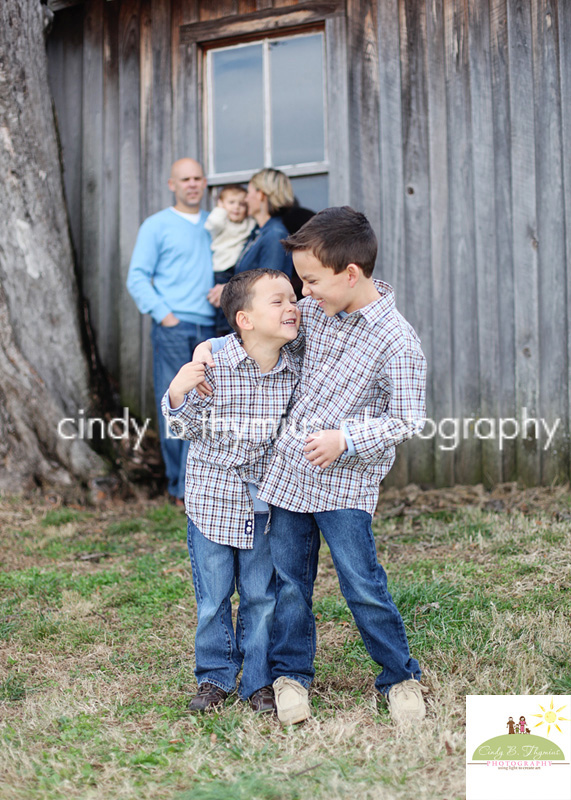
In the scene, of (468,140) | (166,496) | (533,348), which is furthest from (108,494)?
(468,140)

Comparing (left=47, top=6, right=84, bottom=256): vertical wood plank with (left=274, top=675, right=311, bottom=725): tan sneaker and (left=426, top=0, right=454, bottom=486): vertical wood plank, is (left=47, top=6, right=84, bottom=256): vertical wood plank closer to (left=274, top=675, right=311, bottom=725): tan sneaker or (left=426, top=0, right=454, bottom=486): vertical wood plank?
(left=426, top=0, right=454, bottom=486): vertical wood plank

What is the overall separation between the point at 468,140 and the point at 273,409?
3169 mm

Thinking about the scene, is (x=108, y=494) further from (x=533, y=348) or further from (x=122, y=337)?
(x=533, y=348)

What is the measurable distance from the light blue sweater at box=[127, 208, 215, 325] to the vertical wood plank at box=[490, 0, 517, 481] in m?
1.80

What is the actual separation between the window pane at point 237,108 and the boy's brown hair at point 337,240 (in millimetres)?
3220

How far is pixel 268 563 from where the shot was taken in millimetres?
2539

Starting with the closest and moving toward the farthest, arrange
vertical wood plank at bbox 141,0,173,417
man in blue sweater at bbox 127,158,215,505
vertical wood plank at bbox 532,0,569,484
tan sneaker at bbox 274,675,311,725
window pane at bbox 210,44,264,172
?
tan sneaker at bbox 274,675,311,725, vertical wood plank at bbox 532,0,569,484, man in blue sweater at bbox 127,158,215,505, window pane at bbox 210,44,264,172, vertical wood plank at bbox 141,0,173,417

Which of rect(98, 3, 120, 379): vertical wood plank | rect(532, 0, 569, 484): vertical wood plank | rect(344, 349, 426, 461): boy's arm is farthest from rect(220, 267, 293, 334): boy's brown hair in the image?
rect(98, 3, 120, 379): vertical wood plank

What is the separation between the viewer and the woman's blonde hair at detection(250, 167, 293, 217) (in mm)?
4523

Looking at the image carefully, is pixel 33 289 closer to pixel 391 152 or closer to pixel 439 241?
pixel 391 152

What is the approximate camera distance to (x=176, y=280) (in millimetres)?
4973

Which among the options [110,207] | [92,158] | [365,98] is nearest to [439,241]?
[365,98]

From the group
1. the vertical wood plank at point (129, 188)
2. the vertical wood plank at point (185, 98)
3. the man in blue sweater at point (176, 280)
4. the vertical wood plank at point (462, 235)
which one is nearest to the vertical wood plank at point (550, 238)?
the vertical wood plank at point (462, 235)

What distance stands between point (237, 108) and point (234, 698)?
4142 mm
